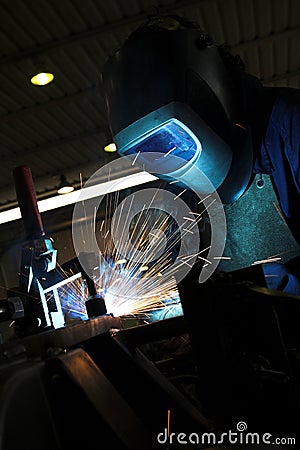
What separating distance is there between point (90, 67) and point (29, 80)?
0.68 m

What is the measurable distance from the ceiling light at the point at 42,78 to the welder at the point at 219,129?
3.99 meters

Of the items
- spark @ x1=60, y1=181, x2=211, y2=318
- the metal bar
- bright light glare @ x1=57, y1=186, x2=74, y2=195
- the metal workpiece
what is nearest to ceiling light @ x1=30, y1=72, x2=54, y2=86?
spark @ x1=60, y1=181, x2=211, y2=318

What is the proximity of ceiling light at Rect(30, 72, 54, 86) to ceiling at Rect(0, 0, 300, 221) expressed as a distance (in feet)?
0.25

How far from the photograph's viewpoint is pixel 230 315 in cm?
139

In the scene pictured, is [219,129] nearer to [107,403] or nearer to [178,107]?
[178,107]

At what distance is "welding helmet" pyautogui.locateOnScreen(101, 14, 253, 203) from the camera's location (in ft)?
6.93

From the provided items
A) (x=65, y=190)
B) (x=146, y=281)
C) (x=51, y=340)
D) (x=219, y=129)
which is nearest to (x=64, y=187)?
(x=65, y=190)

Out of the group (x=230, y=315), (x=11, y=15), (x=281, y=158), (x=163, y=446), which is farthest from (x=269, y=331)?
(x=11, y=15)

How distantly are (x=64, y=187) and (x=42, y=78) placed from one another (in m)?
4.30

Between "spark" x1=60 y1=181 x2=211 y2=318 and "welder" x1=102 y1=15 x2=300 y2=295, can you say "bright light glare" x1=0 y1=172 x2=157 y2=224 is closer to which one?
"spark" x1=60 y1=181 x2=211 y2=318

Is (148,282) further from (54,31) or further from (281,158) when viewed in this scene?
(54,31)

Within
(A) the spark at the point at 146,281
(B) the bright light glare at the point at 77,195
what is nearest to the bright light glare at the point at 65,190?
(B) the bright light glare at the point at 77,195

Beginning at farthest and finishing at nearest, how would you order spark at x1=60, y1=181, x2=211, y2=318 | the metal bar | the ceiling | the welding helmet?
1. the ceiling
2. spark at x1=60, y1=181, x2=211, y2=318
3. the welding helmet
4. the metal bar

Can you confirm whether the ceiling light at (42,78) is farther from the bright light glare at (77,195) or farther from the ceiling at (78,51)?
the bright light glare at (77,195)
